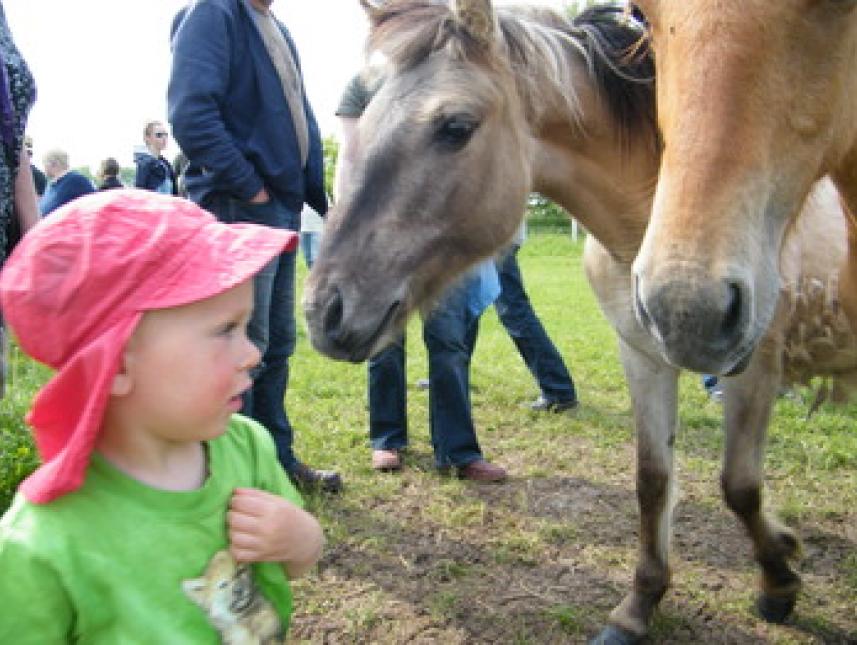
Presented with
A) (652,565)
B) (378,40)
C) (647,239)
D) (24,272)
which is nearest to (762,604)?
(652,565)

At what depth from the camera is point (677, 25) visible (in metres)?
1.60

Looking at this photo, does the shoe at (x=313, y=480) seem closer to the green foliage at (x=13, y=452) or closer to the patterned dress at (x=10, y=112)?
the green foliage at (x=13, y=452)

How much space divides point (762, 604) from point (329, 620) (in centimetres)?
151

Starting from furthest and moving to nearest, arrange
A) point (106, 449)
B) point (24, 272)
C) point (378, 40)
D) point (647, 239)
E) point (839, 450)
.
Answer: point (839, 450), point (378, 40), point (647, 239), point (106, 449), point (24, 272)

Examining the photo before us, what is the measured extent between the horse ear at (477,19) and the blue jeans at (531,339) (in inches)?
113

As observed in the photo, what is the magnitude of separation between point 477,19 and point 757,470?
181 centimetres

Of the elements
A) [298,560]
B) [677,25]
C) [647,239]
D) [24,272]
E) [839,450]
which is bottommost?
[839,450]

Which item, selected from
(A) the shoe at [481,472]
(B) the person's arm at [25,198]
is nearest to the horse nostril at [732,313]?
(B) the person's arm at [25,198]

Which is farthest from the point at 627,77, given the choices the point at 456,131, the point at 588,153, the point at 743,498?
the point at 743,498

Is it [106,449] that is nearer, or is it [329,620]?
[106,449]

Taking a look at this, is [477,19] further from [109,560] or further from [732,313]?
[109,560]

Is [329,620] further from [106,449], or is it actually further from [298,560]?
[106,449]

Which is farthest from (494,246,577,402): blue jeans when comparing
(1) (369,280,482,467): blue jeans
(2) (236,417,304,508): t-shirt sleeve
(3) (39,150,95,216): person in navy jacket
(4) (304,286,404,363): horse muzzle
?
(2) (236,417,304,508): t-shirt sleeve

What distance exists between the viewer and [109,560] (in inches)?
46.6
